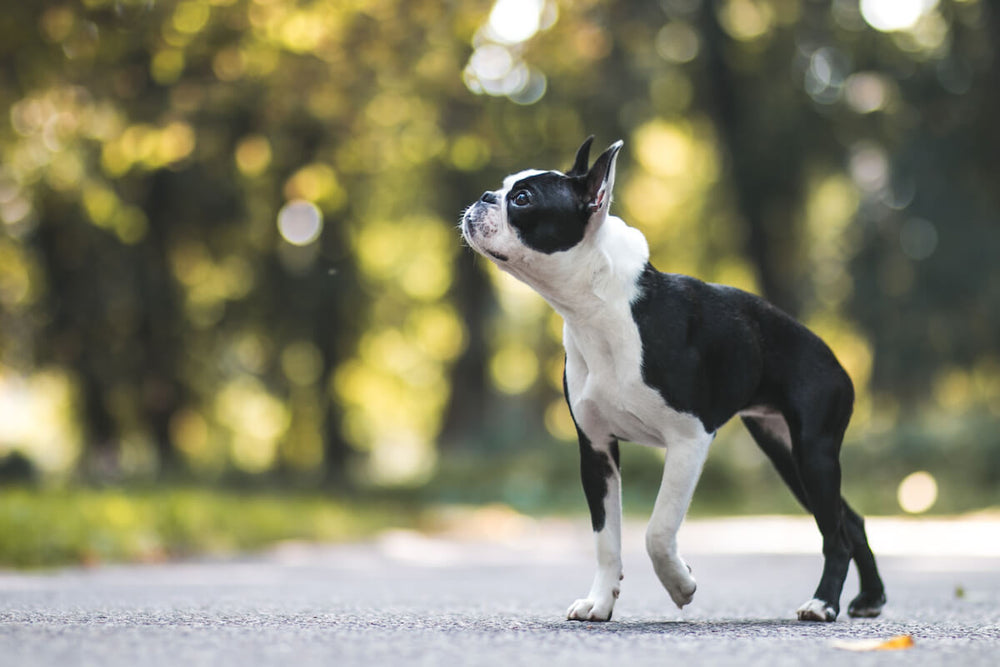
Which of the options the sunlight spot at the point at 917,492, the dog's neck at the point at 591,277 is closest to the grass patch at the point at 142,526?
the dog's neck at the point at 591,277

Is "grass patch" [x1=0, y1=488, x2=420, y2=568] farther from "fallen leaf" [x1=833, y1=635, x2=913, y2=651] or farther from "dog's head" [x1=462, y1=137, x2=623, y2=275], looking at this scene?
"fallen leaf" [x1=833, y1=635, x2=913, y2=651]

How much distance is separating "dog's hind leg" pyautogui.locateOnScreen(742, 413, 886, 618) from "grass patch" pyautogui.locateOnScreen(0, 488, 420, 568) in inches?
250

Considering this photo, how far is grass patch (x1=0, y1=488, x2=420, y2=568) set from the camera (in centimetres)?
1017

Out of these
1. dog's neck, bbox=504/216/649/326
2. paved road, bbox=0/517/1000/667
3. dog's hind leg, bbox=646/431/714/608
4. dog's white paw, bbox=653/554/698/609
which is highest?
dog's neck, bbox=504/216/649/326

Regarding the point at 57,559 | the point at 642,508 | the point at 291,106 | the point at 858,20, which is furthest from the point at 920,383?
the point at 57,559

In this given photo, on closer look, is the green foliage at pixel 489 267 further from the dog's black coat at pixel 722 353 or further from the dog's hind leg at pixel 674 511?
the dog's hind leg at pixel 674 511

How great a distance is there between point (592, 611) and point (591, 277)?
51.4 inches

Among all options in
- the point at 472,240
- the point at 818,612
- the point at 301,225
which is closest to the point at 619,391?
the point at 472,240

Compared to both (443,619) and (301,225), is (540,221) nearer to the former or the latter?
(443,619)

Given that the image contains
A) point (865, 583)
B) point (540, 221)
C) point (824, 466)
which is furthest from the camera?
point (865, 583)

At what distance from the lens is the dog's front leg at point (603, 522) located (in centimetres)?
509

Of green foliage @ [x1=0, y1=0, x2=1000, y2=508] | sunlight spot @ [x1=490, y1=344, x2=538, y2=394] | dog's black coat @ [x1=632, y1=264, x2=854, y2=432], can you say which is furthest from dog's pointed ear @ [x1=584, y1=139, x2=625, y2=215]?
sunlight spot @ [x1=490, y1=344, x2=538, y2=394]

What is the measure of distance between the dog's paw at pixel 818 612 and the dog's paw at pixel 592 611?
30.6 inches

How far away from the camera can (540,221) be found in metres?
5.09
